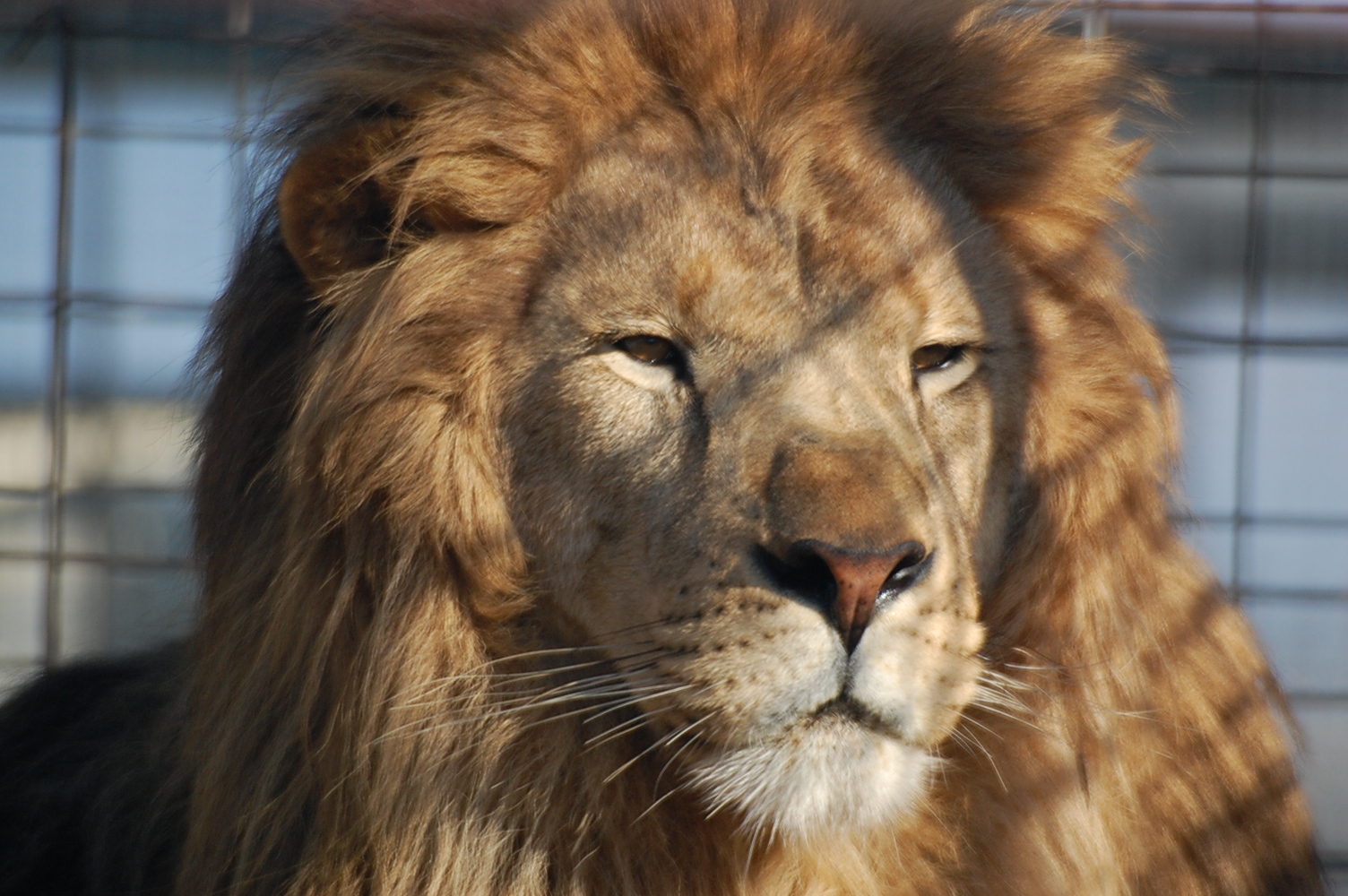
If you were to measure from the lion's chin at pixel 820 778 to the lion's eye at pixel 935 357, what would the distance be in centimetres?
53

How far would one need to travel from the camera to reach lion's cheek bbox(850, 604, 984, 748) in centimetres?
139

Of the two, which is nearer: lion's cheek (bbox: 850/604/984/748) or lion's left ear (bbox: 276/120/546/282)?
lion's cheek (bbox: 850/604/984/748)

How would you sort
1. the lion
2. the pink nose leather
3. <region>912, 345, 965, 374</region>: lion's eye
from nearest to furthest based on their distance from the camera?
the pink nose leather < the lion < <region>912, 345, 965, 374</region>: lion's eye

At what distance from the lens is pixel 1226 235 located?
11.0ft

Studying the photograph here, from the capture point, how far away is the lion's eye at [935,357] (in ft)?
5.66

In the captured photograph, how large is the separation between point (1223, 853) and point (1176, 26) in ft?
6.51

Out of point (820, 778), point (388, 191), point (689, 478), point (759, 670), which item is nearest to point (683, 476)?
point (689, 478)

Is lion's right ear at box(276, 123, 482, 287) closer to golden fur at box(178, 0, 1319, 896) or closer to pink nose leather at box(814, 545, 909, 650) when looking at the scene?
golden fur at box(178, 0, 1319, 896)

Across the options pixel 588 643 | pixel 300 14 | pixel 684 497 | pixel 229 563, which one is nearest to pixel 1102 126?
pixel 684 497

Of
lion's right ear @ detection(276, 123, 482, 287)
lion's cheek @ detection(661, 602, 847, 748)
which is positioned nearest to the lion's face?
lion's cheek @ detection(661, 602, 847, 748)

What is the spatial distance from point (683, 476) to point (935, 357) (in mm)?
433

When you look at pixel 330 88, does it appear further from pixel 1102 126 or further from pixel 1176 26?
pixel 1176 26

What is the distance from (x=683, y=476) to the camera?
1.53 metres

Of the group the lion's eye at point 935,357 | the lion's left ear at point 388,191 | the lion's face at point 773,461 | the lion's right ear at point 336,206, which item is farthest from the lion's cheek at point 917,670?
the lion's right ear at point 336,206
